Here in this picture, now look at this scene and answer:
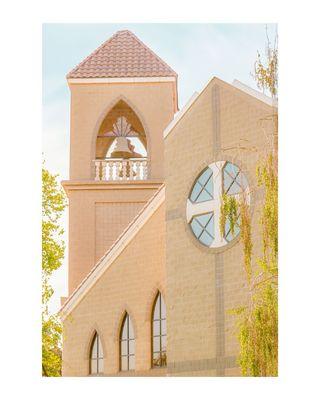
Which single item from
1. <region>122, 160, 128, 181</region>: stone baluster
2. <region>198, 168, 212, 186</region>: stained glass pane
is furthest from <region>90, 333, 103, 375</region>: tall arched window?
<region>122, 160, 128, 181</region>: stone baluster

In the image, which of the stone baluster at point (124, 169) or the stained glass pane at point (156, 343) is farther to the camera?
the stone baluster at point (124, 169)

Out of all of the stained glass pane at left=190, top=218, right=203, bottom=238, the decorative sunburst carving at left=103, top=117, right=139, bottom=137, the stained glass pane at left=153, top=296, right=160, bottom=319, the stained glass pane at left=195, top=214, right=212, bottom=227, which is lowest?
the stained glass pane at left=153, top=296, right=160, bottom=319

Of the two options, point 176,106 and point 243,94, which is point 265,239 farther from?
point 176,106

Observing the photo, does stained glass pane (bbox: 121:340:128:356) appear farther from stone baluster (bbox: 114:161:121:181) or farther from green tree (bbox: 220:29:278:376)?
stone baluster (bbox: 114:161:121:181)

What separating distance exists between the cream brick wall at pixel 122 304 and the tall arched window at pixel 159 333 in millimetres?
87

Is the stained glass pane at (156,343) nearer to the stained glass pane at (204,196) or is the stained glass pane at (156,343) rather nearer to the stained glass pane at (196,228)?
the stained glass pane at (196,228)

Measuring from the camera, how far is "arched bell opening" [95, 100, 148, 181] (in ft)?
88.2

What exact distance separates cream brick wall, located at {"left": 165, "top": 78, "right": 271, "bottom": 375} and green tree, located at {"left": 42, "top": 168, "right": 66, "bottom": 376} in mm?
1946

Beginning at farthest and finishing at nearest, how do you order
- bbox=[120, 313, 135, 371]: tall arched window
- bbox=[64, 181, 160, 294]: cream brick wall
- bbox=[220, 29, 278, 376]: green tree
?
bbox=[64, 181, 160, 294]: cream brick wall < bbox=[120, 313, 135, 371]: tall arched window < bbox=[220, 29, 278, 376]: green tree

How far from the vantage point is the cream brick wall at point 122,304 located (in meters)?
22.1

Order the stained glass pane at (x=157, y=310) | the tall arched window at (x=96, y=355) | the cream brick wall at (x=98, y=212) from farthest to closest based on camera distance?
the cream brick wall at (x=98, y=212) < the tall arched window at (x=96, y=355) < the stained glass pane at (x=157, y=310)

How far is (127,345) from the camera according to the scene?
2252cm

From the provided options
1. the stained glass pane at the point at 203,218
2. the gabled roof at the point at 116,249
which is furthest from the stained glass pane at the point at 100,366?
the stained glass pane at the point at 203,218
